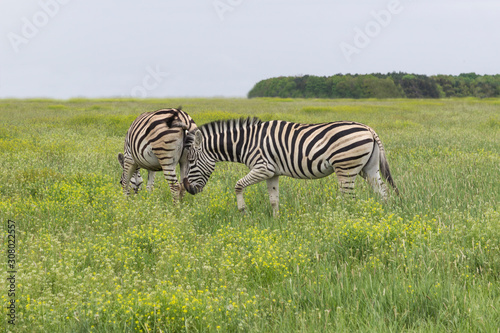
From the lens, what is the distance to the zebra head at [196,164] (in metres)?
7.61

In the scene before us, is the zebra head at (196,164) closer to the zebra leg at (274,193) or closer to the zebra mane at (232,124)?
the zebra mane at (232,124)

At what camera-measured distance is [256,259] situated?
15.8 ft

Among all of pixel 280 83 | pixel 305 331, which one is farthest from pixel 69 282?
pixel 280 83

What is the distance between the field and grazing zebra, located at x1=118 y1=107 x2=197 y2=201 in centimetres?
66

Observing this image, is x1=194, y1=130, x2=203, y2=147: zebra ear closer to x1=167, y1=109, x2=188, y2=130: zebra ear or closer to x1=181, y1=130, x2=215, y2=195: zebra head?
x1=181, y1=130, x2=215, y2=195: zebra head

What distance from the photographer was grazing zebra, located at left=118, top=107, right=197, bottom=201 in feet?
25.0

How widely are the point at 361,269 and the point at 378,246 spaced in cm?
82

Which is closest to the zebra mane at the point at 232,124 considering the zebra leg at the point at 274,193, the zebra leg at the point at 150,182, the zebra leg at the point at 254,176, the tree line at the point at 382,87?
the zebra leg at the point at 254,176

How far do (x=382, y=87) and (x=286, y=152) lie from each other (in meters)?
85.7

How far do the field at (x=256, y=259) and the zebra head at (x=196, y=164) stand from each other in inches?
12.3

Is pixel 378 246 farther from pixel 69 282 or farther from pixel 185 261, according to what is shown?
pixel 69 282

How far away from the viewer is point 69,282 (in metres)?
4.29

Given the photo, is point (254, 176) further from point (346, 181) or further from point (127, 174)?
point (127, 174)

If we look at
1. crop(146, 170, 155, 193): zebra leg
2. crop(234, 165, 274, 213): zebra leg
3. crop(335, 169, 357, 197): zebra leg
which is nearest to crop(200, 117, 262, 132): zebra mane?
crop(234, 165, 274, 213): zebra leg
